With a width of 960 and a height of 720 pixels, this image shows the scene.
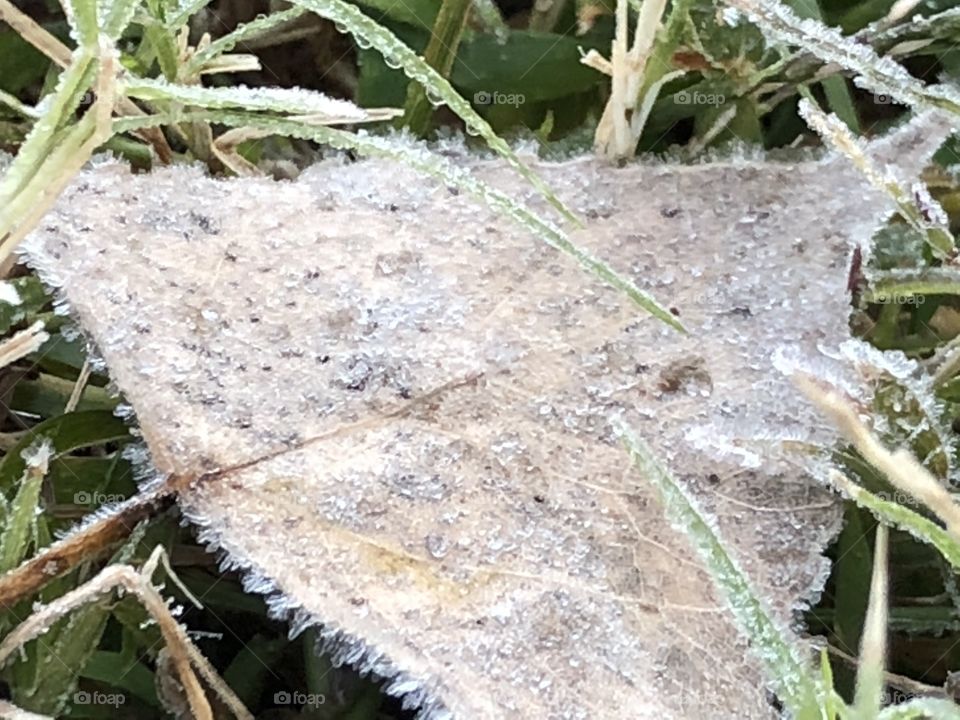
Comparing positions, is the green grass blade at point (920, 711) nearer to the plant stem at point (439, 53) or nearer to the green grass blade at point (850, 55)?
the green grass blade at point (850, 55)
